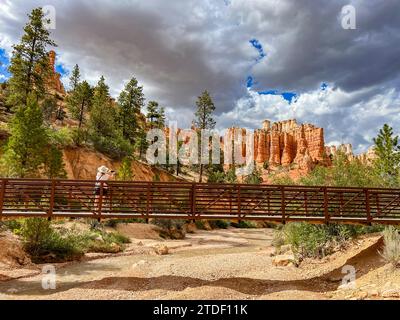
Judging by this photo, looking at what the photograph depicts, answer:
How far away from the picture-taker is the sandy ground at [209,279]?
11617 mm

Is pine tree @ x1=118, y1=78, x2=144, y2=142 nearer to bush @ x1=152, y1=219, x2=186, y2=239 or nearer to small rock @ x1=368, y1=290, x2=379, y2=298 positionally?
bush @ x1=152, y1=219, x2=186, y2=239

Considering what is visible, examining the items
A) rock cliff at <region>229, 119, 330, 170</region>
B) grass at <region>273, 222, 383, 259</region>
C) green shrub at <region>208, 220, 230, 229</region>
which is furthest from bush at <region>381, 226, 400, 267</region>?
rock cliff at <region>229, 119, 330, 170</region>

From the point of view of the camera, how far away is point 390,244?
1268 cm

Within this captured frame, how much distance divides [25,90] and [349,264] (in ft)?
129

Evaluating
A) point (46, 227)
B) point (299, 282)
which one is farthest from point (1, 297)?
point (299, 282)

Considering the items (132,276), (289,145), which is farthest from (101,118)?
(289,145)

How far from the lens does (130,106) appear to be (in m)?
57.0

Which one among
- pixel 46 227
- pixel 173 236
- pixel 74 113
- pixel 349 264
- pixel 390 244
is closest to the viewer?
pixel 390 244

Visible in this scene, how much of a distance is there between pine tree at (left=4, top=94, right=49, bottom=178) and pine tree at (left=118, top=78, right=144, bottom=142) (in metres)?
29.1

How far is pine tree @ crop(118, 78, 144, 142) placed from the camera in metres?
57.0

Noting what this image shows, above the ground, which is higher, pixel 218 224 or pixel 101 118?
pixel 101 118

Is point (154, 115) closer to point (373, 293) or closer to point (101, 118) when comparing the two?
point (101, 118)

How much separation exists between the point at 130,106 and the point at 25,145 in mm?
31217
